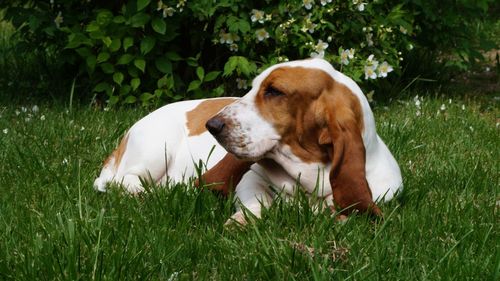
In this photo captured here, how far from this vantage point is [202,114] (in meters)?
4.27

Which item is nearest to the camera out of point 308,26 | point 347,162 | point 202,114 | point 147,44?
point 347,162

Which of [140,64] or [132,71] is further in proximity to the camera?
[132,71]

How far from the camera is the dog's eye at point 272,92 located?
344cm

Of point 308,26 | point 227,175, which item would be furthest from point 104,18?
point 227,175

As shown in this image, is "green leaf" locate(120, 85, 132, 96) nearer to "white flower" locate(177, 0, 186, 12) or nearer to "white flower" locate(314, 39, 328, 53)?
"white flower" locate(177, 0, 186, 12)

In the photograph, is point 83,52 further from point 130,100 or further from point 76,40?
point 130,100

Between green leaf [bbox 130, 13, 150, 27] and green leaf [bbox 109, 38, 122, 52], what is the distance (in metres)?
0.20

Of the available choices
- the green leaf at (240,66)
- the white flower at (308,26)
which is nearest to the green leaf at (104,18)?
the green leaf at (240,66)

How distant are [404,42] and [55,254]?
415cm

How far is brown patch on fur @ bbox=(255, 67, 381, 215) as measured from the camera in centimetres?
334

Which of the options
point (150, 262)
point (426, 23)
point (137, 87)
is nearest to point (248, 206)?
point (150, 262)

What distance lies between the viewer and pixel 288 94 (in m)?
3.43

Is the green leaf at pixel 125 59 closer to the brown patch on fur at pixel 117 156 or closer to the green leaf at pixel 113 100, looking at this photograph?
the green leaf at pixel 113 100

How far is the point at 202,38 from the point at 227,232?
323cm
